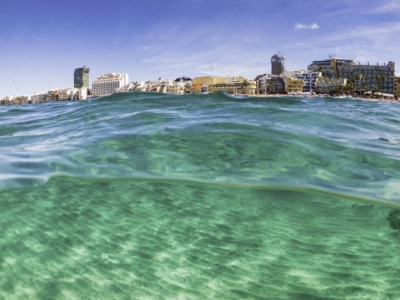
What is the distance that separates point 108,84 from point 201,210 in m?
200

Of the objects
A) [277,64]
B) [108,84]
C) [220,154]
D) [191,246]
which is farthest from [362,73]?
[191,246]

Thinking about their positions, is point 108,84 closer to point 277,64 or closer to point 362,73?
point 277,64

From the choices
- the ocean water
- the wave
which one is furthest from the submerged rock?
the wave

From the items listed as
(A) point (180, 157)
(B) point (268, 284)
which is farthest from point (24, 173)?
(B) point (268, 284)

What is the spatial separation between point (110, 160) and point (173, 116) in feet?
8.84

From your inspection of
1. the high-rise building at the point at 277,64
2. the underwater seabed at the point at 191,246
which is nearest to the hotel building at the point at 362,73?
the high-rise building at the point at 277,64

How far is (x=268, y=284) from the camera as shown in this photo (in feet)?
6.93

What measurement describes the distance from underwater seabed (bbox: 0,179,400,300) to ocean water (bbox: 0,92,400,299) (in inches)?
0.5

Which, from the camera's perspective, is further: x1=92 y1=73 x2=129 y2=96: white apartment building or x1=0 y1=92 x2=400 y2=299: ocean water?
x1=92 y1=73 x2=129 y2=96: white apartment building

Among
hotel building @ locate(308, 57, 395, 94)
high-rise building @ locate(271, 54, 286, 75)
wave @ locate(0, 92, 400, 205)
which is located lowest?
wave @ locate(0, 92, 400, 205)

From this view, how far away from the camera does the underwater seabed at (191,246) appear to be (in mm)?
2071

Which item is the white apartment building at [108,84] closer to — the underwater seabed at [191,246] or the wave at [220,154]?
the wave at [220,154]

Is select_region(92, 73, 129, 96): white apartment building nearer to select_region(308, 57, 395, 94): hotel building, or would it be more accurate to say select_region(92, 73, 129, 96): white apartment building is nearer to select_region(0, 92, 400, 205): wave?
select_region(308, 57, 395, 94): hotel building

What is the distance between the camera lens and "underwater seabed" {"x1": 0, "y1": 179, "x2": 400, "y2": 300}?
2071mm
